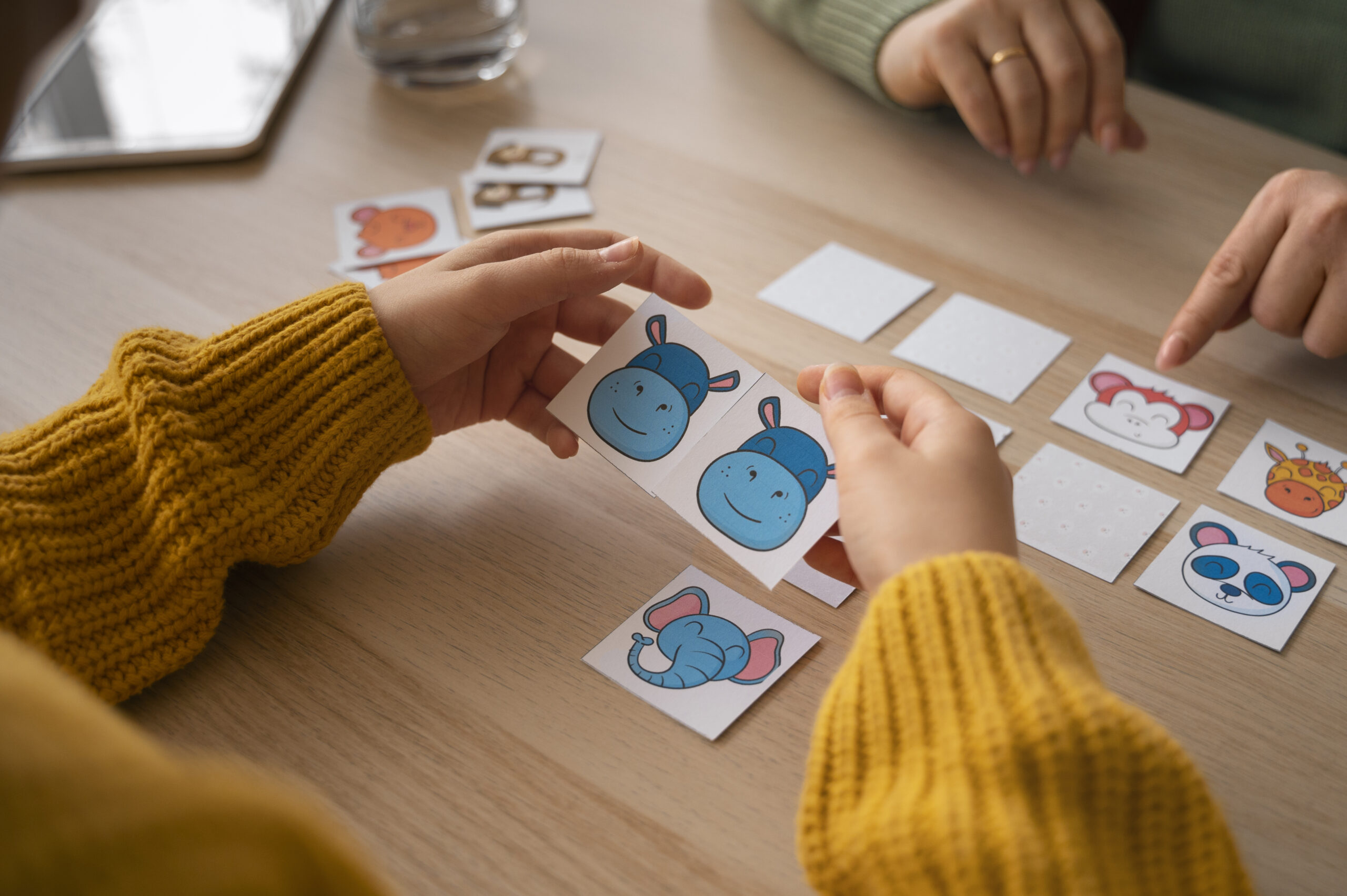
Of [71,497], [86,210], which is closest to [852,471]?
[71,497]

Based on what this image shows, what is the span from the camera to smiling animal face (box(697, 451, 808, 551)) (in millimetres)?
701

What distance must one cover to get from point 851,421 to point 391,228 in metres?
0.67

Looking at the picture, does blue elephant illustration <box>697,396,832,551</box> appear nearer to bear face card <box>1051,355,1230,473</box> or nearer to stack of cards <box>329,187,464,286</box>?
bear face card <box>1051,355,1230,473</box>

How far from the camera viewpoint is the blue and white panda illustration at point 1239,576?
71 centimetres

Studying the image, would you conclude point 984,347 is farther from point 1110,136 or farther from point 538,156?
point 538,156

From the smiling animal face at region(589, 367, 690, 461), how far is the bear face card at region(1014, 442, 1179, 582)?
0.28m

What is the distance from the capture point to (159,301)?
3.26 ft

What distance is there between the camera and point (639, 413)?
0.78 m

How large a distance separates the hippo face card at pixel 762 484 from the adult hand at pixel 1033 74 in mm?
551

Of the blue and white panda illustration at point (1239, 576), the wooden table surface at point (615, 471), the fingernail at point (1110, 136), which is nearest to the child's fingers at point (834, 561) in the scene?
the wooden table surface at point (615, 471)

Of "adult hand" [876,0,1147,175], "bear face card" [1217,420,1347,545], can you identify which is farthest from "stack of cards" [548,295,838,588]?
"adult hand" [876,0,1147,175]

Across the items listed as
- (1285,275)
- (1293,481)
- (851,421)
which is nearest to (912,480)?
(851,421)

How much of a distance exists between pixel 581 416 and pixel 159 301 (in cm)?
51

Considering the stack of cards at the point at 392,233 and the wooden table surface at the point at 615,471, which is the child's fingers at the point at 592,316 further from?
the stack of cards at the point at 392,233
